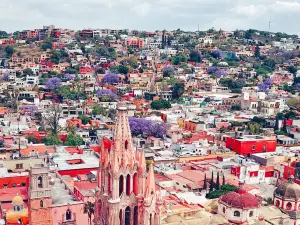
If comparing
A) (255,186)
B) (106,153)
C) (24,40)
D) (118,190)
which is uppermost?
(24,40)

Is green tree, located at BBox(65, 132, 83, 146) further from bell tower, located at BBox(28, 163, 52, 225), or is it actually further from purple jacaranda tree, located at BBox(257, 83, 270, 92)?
purple jacaranda tree, located at BBox(257, 83, 270, 92)

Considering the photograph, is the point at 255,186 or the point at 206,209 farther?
the point at 255,186

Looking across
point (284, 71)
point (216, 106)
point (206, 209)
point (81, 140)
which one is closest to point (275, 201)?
point (206, 209)

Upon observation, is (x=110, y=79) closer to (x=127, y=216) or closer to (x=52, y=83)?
(x=52, y=83)

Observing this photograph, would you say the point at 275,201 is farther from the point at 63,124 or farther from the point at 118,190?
the point at 63,124

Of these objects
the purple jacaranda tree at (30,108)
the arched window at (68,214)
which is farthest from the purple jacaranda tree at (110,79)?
the arched window at (68,214)

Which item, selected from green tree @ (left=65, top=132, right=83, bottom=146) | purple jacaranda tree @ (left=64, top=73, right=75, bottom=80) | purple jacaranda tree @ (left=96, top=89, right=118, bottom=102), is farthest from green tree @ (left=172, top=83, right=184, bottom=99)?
green tree @ (left=65, top=132, right=83, bottom=146)
